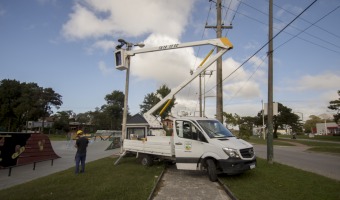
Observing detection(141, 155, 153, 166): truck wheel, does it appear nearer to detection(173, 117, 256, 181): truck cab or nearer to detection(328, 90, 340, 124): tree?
detection(173, 117, 256, 181): truck cab

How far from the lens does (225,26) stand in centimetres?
2056

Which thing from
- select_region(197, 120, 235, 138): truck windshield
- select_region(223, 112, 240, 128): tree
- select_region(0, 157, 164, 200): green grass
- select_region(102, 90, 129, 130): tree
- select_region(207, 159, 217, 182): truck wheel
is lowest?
select_region(0, 157, 164, 200): green grass

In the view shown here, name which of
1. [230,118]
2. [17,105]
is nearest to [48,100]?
[17,105]

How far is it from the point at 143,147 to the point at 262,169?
5751 mm

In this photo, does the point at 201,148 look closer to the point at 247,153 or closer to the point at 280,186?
the point at 247,153

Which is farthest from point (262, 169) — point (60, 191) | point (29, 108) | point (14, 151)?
point (29, 108)

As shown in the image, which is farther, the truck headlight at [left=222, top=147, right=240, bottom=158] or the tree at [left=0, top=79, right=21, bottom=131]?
the tree at [left=0, top=79, right=21, bottom=131]

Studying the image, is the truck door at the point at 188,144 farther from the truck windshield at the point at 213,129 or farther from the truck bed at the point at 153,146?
the truck bed at the point at 153,146

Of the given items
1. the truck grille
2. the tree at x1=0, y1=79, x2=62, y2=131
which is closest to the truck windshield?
the truck grille

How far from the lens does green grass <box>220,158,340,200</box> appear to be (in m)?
7.53

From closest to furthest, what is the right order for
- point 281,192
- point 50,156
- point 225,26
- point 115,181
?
point 281,192 → point 115,181 → point 50,156 → point 225,26

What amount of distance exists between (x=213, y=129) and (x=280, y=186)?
11.0ft

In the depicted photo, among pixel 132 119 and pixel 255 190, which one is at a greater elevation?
pixel 132 119

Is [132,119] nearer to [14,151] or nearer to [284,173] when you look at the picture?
[14,151]
